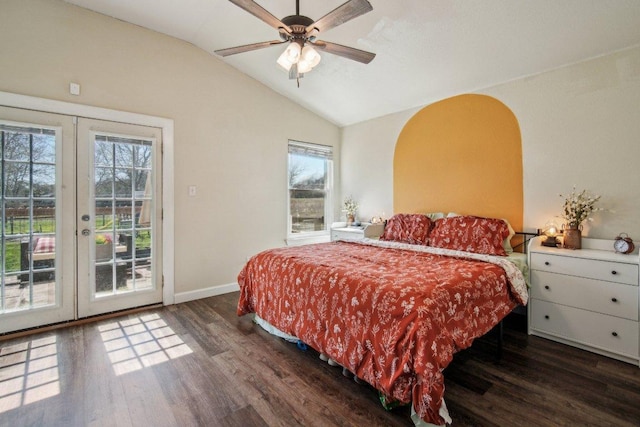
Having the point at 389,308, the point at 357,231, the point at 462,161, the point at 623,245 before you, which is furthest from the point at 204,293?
the point at 623,245

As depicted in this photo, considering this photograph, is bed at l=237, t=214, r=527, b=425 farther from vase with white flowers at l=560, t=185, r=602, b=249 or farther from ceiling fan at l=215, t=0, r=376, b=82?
ceiling fan at l=215, t=0, r=376, b=82

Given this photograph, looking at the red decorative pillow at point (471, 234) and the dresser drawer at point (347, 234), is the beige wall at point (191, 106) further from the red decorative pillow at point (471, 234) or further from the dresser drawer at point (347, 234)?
the red decorative pillow at point (471, 234)

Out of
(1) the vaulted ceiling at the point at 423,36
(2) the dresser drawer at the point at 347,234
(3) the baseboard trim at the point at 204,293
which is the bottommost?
(3) the baseboard trim at the point at 204,293

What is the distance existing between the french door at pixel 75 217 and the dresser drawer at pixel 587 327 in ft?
12.7

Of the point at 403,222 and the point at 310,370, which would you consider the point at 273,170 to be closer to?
the point at 403,222

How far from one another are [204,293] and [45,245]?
5.27 ft

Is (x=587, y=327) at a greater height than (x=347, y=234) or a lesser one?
lesser

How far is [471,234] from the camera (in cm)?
306

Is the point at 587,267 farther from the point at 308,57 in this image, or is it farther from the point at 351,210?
the point at 351,210

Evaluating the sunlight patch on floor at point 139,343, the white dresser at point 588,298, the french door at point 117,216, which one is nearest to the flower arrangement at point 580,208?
the white dresser at point 588,298

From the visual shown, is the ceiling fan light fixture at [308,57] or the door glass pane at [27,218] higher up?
the ceiling fan light fixture at [308,57]

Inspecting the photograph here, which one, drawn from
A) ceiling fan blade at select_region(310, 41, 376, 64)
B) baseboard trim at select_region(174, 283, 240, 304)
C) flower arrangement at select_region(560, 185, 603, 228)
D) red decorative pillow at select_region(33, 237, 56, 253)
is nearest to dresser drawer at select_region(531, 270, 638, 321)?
flower arrangement at select_region(560, 185, 603, 228)

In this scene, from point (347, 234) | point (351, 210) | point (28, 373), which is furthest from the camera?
point (351, 210)

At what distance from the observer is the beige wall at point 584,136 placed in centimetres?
253
